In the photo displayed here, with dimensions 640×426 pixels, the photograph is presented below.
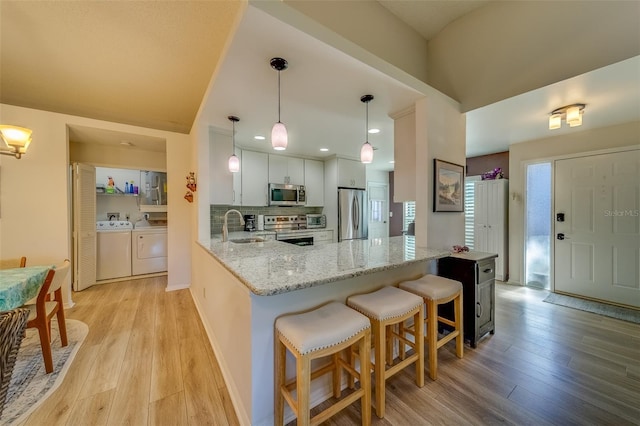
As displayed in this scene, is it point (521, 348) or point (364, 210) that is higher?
point (364, 210)

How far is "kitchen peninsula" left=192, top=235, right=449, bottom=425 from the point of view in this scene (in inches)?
49.6

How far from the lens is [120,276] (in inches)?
165

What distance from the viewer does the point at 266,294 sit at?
3.34 feet

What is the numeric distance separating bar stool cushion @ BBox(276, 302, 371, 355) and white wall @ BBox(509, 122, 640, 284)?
3.86m

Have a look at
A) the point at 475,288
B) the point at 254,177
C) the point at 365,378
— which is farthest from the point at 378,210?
the point at 365,378

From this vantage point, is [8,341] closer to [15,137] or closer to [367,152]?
[15,137]

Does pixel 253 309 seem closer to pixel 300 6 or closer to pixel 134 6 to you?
pixel 300 6

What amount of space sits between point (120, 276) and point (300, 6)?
4995 mm

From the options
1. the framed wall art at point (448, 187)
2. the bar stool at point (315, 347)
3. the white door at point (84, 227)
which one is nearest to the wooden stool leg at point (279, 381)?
the bar stool at point (315, 347)

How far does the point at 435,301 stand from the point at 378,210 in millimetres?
4567

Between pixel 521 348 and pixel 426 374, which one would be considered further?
pixel 521 348

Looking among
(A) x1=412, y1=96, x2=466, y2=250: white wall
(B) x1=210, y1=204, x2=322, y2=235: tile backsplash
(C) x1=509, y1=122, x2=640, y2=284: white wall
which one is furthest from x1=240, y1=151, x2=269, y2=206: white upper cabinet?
(C) x1=509, y1=122, x2=640, y2=284: white wall

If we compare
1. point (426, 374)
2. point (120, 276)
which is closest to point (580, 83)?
point (426, 374)

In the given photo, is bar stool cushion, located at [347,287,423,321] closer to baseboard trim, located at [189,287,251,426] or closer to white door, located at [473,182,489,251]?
baseboard trim, located at [189,287,251,426]
